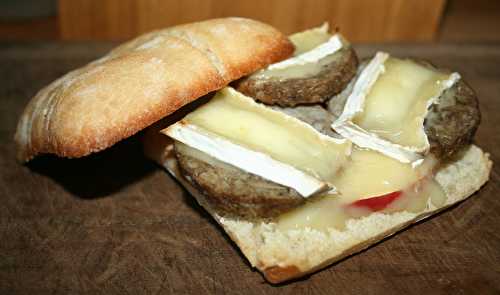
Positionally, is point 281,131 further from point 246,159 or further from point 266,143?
point 246,159

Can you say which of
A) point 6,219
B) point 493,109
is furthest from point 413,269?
point 6,219

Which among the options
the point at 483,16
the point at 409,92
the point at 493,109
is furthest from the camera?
the point at 483,16

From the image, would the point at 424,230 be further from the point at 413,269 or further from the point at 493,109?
the point at 493,109

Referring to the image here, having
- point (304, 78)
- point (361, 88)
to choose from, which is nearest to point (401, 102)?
point (361, 88)

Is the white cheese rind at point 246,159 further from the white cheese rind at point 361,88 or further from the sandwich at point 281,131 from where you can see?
the white cheese rind at point 361,88

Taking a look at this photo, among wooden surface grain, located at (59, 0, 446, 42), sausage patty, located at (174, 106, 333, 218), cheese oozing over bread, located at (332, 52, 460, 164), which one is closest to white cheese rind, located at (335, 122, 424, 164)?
cheese oozing over bread, located at (332, 52, 460, 164)

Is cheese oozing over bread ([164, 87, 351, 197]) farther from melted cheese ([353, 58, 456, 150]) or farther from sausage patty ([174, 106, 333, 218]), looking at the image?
melted cheese ([353, 58, 456, 150])
